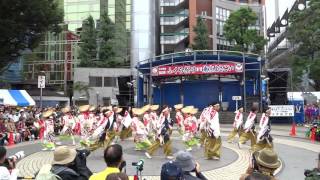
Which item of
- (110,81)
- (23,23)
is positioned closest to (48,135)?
(23,23)

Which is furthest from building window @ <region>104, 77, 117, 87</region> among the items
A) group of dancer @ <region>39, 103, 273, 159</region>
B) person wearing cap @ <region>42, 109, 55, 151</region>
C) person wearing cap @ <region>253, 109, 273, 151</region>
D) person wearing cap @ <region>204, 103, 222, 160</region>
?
person wearing cap @ <region>253, 109, 273, 151</region>

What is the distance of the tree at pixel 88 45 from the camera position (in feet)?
219

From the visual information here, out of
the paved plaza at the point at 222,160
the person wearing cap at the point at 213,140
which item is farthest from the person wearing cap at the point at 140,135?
the person wearing cap at the point at 213,140

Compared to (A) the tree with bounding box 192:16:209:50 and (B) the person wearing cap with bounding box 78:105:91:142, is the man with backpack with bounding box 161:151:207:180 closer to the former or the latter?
(B) the person wearing cap with bounding box 78:105:91:142

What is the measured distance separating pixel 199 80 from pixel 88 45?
29965mm

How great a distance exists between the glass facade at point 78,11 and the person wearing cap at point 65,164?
77.1 m

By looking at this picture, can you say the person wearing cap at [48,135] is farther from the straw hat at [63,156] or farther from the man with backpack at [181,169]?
the man with backpack at [181,169]

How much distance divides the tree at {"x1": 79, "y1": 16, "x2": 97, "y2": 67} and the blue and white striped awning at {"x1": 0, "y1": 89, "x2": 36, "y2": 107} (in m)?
33.3

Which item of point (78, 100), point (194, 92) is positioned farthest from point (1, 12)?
point (78, 100)

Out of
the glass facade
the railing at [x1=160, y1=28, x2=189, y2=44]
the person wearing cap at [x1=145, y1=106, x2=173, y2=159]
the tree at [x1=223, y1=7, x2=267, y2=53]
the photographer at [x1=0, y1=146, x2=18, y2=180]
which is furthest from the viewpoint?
the glass facade

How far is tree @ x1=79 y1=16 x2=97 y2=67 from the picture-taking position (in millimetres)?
66812

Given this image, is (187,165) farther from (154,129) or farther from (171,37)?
(171,37)

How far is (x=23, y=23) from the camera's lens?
2881 centimetres

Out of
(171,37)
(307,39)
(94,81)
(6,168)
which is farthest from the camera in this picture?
(171,37)
